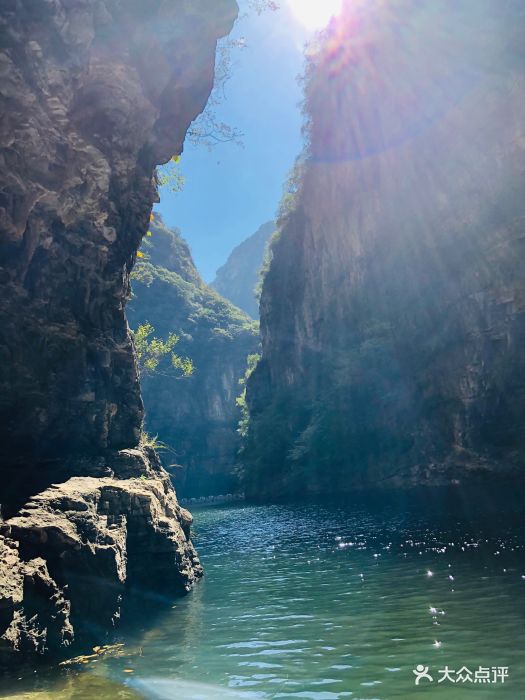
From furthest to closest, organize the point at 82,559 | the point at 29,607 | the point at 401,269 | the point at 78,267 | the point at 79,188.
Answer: the point at 401,269, the point at 78,267, the point at 79,188, the point at 82,559, the point at 29,607

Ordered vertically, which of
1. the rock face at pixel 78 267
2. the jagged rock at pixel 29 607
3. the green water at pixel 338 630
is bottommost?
the green water at pixel 338 630

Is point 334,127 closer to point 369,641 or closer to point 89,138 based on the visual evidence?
point 89,138

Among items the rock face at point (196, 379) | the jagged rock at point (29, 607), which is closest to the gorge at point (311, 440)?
the jagged rock at point (29, 607)

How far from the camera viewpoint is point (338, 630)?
11.1 m

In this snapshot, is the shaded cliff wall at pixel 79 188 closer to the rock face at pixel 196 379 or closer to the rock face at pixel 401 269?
the rock face at pixel 401 269

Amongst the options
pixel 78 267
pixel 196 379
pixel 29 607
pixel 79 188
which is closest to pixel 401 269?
pixel 78 267

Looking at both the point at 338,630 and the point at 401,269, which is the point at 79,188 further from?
the point at 401,269

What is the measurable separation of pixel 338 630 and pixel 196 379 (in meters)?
103

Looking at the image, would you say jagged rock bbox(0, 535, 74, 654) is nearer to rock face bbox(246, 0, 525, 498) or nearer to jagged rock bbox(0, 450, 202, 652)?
jagged rock bbox(0, 450, 202, 652)

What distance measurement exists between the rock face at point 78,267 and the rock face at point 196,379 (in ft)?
231

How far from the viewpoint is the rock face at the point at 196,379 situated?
10462cm

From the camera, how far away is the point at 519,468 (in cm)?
3972

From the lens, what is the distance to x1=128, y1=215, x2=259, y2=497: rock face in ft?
343

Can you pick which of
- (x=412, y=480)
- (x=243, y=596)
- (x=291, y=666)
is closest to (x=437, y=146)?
(x=412, y=480)
